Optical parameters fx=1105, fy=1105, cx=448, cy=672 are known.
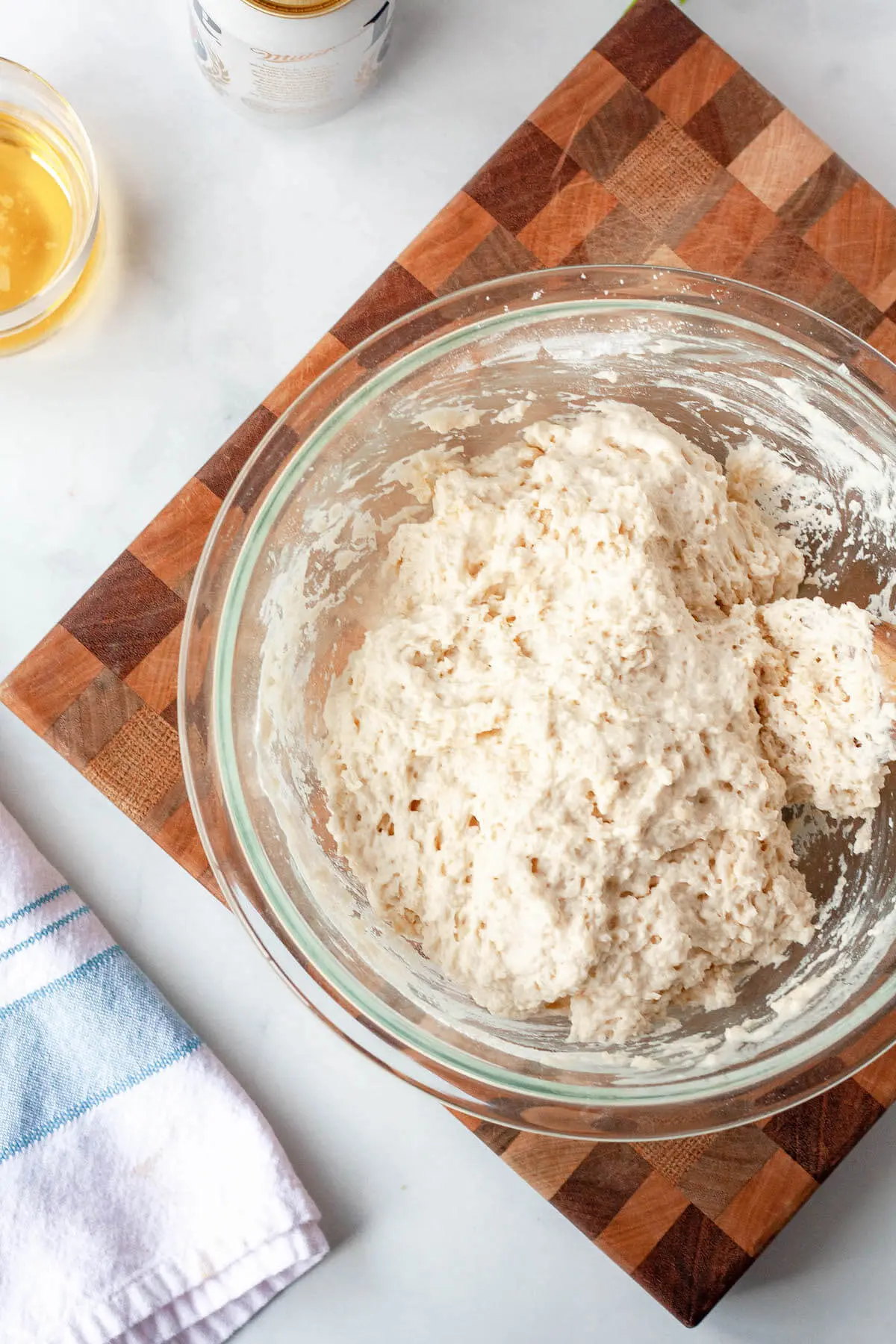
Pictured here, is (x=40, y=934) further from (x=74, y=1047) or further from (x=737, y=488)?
(x=737, y=488)

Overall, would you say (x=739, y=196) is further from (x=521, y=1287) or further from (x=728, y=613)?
(x=521, y=1287)

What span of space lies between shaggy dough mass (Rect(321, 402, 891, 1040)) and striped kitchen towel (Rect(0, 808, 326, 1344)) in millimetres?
408

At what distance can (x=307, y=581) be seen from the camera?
1354 mm

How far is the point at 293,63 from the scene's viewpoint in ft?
4.25

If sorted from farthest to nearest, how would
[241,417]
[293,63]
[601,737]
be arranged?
[241,417], [293,63], [601,737]

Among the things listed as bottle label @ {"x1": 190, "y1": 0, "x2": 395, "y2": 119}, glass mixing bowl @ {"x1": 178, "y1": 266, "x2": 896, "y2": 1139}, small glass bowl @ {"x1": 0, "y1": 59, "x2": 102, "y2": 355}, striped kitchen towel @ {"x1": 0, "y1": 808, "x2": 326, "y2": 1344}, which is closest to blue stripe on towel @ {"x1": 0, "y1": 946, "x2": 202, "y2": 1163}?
striped kitchen towel @ {"x1": 0, "y1": 808, "x2": 326, "y2": 1344}

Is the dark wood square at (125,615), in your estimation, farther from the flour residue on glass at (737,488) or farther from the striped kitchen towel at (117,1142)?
the striped kitchen towel at (117,1142)

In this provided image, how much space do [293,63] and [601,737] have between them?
866 millimetres

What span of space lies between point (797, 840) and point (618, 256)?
77cm

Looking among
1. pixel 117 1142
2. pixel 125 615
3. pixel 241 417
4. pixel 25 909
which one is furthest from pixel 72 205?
pixel 117 1142

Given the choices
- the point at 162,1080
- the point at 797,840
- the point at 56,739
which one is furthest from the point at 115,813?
the point at 797,840

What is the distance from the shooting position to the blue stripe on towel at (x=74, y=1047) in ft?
4.76

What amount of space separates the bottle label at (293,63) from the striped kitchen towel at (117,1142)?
1.00 m

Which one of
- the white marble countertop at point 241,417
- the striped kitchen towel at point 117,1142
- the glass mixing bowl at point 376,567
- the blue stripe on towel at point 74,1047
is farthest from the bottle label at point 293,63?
the blue stripe on towel at point 74,1047
